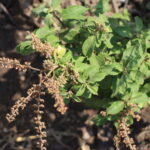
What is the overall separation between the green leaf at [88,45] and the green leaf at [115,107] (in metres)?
0.43

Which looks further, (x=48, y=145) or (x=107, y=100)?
(x=48, y=145)

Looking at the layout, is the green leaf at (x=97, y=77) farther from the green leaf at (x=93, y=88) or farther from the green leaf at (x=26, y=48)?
the green leaf at (x=26, y=48)

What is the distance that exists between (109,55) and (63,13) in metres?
0.51

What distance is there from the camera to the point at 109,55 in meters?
2.63

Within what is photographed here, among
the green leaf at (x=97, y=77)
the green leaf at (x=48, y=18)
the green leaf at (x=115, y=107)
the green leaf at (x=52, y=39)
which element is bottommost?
the green leaf at (x=115, y=107)

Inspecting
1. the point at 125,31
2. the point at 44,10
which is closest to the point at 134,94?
the point at 125,31

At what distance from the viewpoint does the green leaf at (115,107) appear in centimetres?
244

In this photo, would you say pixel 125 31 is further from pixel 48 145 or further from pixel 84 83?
pixel 48 145

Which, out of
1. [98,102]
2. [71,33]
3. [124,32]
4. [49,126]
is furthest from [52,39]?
[49,126]

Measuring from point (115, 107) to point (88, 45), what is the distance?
52 cm

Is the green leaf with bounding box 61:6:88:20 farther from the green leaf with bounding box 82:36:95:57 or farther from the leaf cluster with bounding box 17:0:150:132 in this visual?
the green leaf with bounding box 82:36:95:57

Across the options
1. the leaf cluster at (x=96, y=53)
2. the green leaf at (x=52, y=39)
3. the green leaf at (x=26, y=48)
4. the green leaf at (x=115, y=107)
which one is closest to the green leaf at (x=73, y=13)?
the leaf cluster at (x=96, y=53)

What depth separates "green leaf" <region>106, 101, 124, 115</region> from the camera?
2436 mm

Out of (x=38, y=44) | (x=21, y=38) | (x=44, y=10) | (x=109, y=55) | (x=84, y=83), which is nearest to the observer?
(x=38, y=44)
